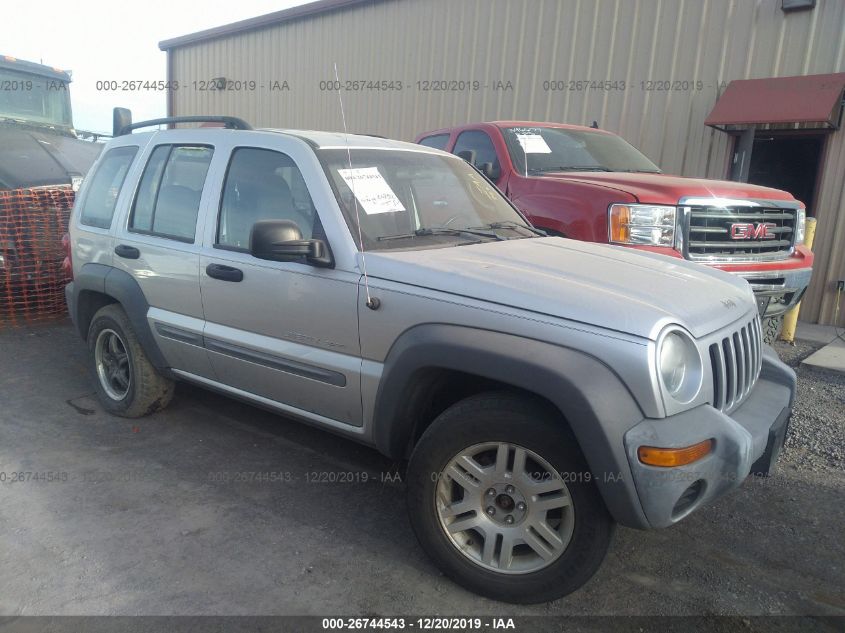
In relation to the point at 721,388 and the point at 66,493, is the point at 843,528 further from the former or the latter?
the point at 66,493

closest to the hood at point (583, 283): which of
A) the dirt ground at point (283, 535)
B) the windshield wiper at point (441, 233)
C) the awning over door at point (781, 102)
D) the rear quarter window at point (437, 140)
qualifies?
the windshield wiper at point (441, 233)

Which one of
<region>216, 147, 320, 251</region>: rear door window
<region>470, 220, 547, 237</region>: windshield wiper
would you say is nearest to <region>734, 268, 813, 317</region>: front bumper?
<region>470, 220, 547, 237</region>: windshield wiper

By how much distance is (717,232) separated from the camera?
4930mm

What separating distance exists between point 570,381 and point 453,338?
1.65 ft

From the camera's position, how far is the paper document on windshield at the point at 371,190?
325 centimetres

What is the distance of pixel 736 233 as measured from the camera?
4977 millimetres

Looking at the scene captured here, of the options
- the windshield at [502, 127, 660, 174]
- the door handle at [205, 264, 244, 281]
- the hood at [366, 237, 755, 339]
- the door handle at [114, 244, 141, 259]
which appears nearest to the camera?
the hood at [366, 237, 755, 339]

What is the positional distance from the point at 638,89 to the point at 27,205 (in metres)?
7.90

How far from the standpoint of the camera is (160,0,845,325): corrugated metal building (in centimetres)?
808

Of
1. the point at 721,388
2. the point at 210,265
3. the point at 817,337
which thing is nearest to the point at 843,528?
the point at 721,388

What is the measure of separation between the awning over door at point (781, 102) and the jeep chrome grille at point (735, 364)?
5.53 metres

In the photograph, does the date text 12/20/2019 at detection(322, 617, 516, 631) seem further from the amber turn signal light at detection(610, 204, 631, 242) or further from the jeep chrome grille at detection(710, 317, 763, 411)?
the amber turn signal light at detection(610, 204, 631, 242)

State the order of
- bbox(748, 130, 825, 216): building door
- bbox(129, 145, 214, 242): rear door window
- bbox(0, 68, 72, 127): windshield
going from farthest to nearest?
bbox(0, 68, 72, 127): windshield
bbox(748, 130, 825, 216): building door
bbox(129, 145, 214, 242): rear door window

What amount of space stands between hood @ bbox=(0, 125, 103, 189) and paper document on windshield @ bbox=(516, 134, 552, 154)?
199 inches
